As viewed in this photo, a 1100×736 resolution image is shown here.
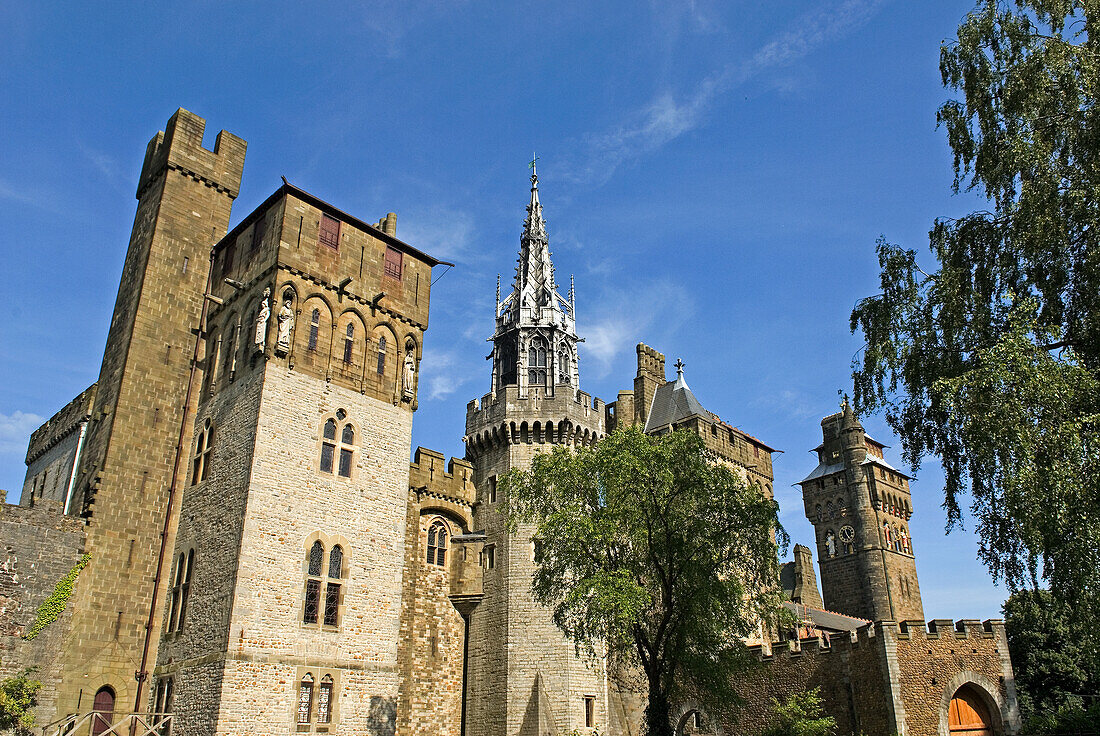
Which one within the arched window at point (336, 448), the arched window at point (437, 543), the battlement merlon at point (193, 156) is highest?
the battlement merlon at point (193, 156)

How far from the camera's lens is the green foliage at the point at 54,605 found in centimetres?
2358

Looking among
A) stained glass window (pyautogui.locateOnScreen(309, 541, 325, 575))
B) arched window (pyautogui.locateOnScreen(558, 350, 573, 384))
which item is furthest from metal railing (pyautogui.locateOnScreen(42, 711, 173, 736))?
arched window (pyautogui.locateOnScreen(558, 350, 573, 384))

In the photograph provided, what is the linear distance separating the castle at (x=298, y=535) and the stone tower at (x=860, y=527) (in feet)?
88.4

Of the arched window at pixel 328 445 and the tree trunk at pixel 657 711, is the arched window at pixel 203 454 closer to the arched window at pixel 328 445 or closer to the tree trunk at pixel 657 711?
the arched window at pixel 328 445

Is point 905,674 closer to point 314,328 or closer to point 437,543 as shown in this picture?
point 437,543

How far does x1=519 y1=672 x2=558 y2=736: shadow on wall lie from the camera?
2973 cm

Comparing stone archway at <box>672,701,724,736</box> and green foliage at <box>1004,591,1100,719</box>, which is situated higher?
green foliage at <box>1004,591,1100,719</box>

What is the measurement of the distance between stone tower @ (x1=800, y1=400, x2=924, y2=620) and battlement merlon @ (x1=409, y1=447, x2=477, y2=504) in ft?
108

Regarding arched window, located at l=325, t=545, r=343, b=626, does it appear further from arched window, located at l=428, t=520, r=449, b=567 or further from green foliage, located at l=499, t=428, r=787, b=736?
arched window, located at l=428, t=520, r=449, b=567

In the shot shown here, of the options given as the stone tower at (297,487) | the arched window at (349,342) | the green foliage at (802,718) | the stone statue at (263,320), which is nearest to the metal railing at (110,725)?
the stone tower at (297,487)

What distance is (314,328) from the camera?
2781cm

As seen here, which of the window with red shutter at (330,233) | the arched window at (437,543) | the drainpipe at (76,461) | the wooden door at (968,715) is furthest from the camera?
the arched window at (437,543)

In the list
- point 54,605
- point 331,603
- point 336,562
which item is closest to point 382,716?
→ point 331,603

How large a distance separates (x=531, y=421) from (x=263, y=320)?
518 inches
